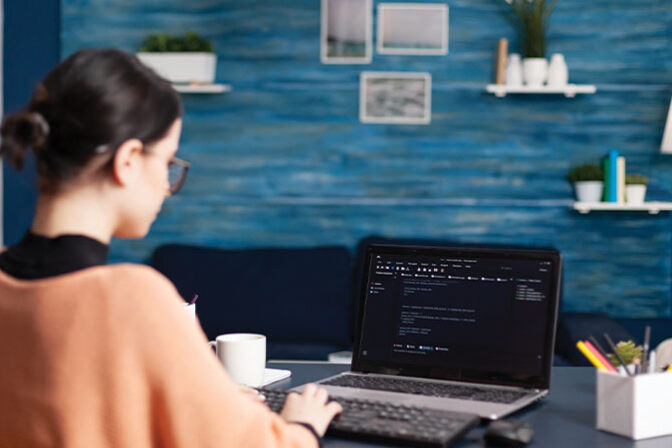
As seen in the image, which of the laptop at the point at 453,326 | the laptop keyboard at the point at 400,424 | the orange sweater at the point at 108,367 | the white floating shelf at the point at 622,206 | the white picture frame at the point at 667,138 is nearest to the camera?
the orange sweater at the point at 108,367

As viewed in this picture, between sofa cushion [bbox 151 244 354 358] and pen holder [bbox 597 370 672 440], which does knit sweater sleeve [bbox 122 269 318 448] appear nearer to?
pen holder [bbox 597 370 672 440]

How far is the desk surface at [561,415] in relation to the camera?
117 centimetres

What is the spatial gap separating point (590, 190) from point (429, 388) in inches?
91.4

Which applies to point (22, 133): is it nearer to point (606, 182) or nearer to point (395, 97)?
point (395, 97)

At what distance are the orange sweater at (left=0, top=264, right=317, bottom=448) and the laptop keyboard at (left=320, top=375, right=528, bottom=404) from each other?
562mm

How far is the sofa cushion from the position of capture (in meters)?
3.41

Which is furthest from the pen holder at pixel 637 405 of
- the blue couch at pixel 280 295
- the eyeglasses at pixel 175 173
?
the blue couch at pixel 280 295

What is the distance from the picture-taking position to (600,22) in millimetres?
3688

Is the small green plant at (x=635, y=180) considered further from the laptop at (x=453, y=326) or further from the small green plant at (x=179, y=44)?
the laptop at (x=453, y=326)

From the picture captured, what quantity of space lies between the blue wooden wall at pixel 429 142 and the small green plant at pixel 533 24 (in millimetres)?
82

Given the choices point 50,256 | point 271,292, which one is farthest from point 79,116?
point 271,292

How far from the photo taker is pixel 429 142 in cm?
375

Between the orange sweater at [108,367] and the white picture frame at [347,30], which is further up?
the white picture frame at [347,30]

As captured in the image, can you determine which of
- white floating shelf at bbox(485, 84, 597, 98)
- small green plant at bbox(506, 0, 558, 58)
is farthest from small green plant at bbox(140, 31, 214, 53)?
small green plant at bbox(506, 0, 558, 58)
